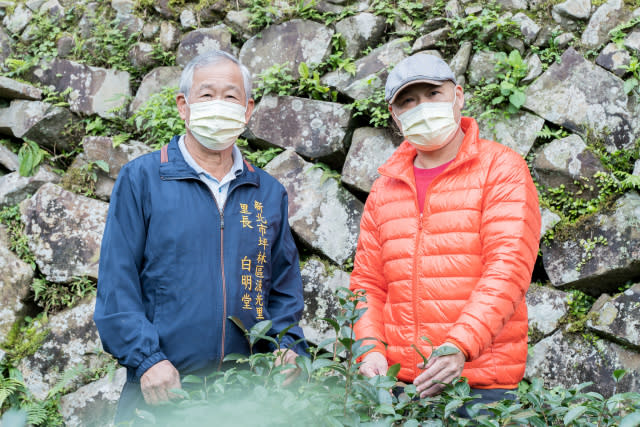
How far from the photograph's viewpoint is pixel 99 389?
4680 mm

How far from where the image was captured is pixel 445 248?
2490 millimetres

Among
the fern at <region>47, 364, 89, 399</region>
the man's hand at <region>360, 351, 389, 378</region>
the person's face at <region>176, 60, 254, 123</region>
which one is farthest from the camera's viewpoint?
the fern at <region>47, 364, 89, 399</region>

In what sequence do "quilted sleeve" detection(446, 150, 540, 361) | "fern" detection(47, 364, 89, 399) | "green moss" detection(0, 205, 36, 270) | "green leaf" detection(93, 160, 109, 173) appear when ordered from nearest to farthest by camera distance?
1. "quilted sleeve" detection(446, 150, 540, 361)
2. "fern" detection(47, 364, 89, 399)
3. "green moss" detection(0, 205, 36, 270)
4. "green leaf" detection(93, 160, 109, 173)

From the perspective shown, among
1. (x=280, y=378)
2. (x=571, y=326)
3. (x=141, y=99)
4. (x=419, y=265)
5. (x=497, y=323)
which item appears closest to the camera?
(x=280, y=378)

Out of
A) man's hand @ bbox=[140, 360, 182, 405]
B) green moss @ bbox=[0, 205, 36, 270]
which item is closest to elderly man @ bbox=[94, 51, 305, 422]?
man's hand @ bbox=[140, 360, 182, 405]

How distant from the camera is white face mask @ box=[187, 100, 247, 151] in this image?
110 inches

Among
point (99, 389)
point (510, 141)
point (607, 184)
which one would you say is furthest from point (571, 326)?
point (99, 389)

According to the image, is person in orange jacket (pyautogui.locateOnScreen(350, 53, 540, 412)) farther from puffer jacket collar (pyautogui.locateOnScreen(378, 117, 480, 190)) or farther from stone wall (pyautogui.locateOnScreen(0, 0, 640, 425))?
stone wall (pyautogui.locateOnScreen(0, 0, 640, 425))

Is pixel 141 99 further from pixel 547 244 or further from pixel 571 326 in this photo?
pixel 571 326

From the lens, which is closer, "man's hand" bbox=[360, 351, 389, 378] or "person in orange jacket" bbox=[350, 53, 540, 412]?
"person in orange jacket" bbox=[350, 53, 540, 412]

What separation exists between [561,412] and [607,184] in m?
3.25

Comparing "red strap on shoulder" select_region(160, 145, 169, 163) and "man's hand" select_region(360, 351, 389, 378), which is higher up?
"red strap on shoulder" select_region(160, 145, 169, 163)

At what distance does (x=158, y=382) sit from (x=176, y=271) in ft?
1.72

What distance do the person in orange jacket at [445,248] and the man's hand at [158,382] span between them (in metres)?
0.88
